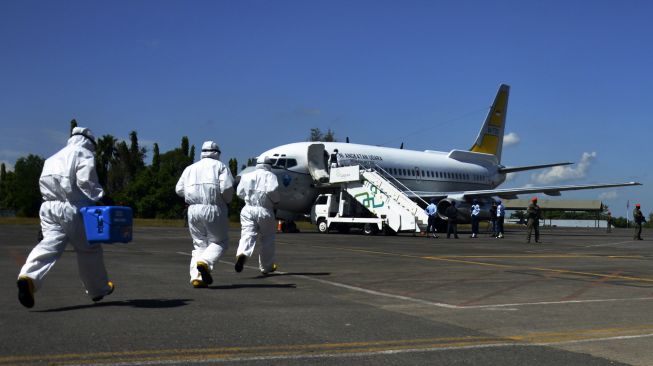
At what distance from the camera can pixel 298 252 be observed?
1752cm

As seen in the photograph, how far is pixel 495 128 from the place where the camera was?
1960 inches

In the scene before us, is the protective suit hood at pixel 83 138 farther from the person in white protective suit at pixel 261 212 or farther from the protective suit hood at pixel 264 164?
the protective suit hood at pixel 264 164

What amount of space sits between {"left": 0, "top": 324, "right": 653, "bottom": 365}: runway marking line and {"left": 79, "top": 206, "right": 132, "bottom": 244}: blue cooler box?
224 centimetres

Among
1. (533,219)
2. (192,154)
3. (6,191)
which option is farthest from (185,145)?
(533,219)

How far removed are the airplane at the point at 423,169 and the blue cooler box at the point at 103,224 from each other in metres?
19.9

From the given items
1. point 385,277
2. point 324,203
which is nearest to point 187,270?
point 385,277

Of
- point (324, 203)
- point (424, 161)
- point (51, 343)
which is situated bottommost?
point (51, 343)

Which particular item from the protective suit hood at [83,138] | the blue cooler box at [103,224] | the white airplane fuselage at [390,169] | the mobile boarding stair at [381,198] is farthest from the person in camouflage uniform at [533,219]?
the blue cooler box at [103,224]

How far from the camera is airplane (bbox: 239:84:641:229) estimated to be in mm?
31562

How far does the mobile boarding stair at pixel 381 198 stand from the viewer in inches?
1179

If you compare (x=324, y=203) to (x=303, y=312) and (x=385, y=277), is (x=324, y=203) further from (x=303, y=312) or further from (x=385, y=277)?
(x=303, y=312)

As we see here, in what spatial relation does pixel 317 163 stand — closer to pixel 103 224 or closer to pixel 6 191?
pixel 103 224

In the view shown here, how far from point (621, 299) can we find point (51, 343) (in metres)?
6.75

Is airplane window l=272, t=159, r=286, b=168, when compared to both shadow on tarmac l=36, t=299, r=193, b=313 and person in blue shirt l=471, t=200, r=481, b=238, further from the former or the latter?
shadow on tarmac l=36, t=299, r=193, b=313
